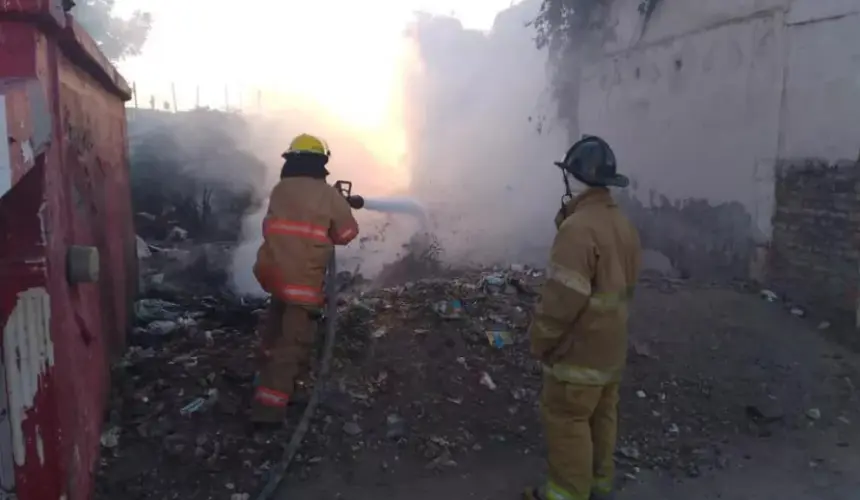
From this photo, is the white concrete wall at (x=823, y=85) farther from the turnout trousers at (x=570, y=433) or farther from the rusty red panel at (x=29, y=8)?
the rusty red panel at (x=29, y=8)

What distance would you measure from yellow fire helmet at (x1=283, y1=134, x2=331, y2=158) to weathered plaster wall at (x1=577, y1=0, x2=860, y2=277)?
170 inches

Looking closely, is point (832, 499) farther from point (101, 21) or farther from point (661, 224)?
point (101, 21)

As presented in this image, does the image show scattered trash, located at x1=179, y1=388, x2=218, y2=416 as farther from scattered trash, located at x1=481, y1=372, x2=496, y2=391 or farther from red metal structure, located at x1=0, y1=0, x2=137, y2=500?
scattered trash, located at x1=481, y1=372, x2=496, y2=391

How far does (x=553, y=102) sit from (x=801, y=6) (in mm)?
6600

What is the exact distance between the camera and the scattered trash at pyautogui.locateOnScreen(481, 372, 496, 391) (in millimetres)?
4966

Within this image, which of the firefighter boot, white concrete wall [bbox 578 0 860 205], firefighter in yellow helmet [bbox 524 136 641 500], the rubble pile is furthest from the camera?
→ white concrete wall [bbox 578 0 860 205]

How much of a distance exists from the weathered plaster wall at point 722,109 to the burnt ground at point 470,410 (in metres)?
1.48

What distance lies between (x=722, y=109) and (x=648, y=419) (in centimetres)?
424

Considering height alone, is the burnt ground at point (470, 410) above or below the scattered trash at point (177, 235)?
below

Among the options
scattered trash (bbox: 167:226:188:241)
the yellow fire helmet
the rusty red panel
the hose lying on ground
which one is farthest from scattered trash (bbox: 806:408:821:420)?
scattered trash (bbox: 167:226:188:241)

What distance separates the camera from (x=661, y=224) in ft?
29.7

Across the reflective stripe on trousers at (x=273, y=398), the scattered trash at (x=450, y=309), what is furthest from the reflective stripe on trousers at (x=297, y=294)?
the scattered trash at (x=450, y=309)

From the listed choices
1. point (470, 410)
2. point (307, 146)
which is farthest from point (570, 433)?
point (307, 146)

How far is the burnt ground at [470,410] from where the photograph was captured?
13.3 feet
